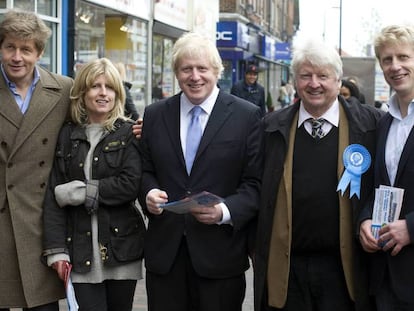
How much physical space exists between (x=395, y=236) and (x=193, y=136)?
1.15 m

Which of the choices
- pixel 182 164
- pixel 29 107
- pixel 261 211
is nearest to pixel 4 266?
pixel 29 107

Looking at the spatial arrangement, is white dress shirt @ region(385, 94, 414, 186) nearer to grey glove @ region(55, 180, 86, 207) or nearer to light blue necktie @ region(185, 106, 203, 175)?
light blue necktie @ region(185, 106, 203, 175)

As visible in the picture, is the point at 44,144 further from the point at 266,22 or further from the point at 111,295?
the point at 266,22

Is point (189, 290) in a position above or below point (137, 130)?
below

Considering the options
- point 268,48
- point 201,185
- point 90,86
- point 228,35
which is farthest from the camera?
point 268,48

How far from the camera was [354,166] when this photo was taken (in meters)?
3.37

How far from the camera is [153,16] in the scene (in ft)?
55.0

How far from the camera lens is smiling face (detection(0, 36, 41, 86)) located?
3617mm

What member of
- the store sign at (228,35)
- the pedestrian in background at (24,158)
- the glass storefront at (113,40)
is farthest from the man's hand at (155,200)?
the store sign at (228,35)

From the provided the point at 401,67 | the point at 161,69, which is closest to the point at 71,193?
the point at 401,67

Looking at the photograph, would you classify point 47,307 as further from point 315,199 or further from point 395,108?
point 395,108

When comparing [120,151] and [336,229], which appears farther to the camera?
[120,151]

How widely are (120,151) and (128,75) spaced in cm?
1200

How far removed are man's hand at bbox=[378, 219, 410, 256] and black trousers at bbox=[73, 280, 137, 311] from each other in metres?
1.38
